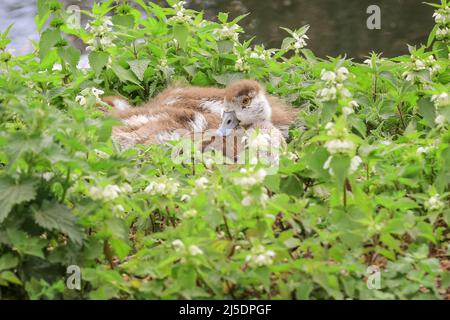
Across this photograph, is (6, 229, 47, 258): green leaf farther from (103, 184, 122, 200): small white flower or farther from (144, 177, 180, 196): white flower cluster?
(144, 177, 180, 196): white flower cluster

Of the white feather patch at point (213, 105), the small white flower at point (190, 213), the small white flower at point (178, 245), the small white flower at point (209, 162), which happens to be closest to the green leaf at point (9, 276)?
the small white flower at point (178, 245)

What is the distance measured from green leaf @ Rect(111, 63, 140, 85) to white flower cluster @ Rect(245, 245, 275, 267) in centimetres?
293

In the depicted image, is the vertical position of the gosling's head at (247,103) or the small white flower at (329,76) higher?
the gosling's head at (247,103)

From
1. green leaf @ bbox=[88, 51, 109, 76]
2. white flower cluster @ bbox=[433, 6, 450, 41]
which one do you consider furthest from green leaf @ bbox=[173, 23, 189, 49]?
white flower cluster @ bbox=[433, 6, 450, 41]

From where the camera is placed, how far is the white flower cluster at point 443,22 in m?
6.02

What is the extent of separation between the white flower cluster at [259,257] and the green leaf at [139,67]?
2.97 m

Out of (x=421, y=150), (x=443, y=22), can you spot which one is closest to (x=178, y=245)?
(x=421, y=150)

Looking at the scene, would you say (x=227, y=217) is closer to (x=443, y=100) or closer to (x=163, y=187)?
(x=163, y=187)

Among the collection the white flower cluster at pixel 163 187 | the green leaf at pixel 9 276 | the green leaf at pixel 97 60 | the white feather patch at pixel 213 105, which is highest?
the green leaf at pixel 97 60

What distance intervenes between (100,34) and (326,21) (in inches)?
242

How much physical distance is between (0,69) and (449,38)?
302 centimetres

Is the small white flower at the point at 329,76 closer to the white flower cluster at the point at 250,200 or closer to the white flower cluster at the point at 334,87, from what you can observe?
the white flower cluster at the point at 334,87

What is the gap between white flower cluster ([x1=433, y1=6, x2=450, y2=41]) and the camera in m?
6.02
